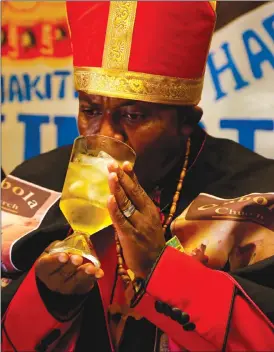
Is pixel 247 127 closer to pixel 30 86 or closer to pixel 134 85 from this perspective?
pixel 134 85

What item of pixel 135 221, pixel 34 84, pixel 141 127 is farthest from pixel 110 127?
pixel 34 84

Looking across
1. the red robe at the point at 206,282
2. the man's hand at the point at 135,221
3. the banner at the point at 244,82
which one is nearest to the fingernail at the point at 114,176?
the man's hand at the point at 135,221

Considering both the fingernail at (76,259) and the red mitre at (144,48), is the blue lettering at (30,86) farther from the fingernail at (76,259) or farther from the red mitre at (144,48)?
the fingernail at (76,259)

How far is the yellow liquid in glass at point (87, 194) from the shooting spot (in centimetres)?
53

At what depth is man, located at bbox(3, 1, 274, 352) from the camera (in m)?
0.56

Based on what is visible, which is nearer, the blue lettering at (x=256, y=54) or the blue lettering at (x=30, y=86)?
the blue lettering at (x=256, y=54)

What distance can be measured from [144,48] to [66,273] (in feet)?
0.90

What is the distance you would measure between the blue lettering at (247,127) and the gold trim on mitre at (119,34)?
19 centimetres

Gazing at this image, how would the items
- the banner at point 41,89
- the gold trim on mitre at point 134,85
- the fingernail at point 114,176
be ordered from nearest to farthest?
the fingernail at point 114,176 < the gold trim on mitre at point 134,85 < the banner at point 41,89

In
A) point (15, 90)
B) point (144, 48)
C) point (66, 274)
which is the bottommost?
point (66, 274)

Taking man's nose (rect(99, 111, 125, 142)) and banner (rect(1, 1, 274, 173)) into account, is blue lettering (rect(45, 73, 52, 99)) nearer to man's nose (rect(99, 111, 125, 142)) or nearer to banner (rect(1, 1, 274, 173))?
banner (rect(1, 1, 274, 173))

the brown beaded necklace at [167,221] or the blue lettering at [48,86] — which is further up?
the blue lettering at [48,86]

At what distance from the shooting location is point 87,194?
53 centimetres

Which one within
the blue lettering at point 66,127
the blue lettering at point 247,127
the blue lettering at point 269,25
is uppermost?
the blue lettering at point 269,25
